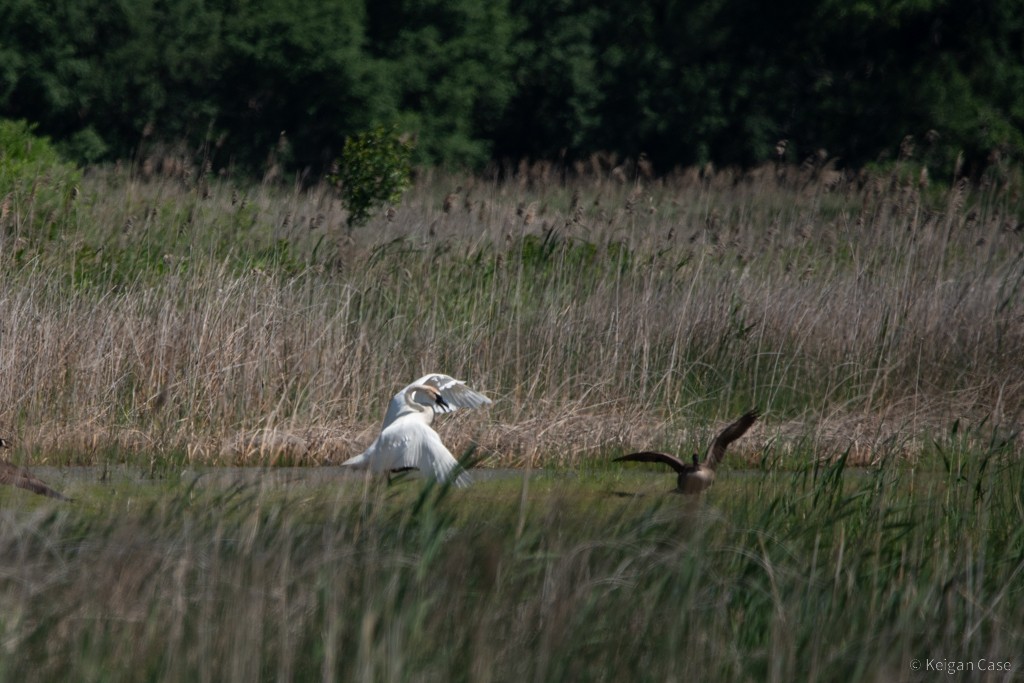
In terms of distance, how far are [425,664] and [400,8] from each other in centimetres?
2764

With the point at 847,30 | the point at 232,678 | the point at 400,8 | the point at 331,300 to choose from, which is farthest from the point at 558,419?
the point at 400,8

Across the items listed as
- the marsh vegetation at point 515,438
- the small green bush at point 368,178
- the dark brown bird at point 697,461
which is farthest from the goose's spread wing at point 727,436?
the small green bush at point 368,178

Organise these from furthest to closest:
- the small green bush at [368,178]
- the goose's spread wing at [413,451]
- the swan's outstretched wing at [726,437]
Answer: the small green bush at [368,178]
the swan's outstretched wing at [726,437]
the goose's spread wing at [413,451]

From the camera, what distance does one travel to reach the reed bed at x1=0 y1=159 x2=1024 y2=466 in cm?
766

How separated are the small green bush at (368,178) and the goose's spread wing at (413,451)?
5664 millimetres

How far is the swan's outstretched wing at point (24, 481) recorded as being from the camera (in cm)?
584

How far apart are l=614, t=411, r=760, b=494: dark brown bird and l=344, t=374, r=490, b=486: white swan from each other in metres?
0.86

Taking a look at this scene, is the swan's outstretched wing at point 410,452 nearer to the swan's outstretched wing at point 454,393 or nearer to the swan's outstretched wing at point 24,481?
the swan's outstretched wing at point 454,393

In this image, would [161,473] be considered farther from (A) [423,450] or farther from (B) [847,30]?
(B) [847,30]

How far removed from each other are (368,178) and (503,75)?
1924cm

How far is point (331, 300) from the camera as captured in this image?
28.8 feet

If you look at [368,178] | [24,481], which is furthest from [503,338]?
[368,178]

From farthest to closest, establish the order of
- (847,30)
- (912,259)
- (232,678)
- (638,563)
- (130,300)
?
(847,30) → (912,259) → (130,300) → (638,563) → (232,678)

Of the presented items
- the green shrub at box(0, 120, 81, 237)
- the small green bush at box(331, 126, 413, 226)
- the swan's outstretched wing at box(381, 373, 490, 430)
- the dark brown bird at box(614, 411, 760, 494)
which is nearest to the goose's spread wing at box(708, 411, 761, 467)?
the dark brown bird at box(614, 411, 760, 494)
